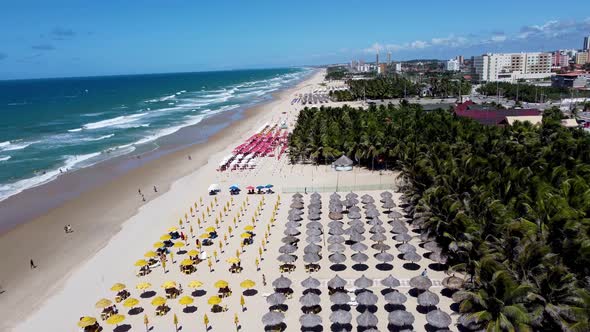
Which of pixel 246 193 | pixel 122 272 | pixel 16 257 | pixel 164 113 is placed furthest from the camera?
pixel 164 113

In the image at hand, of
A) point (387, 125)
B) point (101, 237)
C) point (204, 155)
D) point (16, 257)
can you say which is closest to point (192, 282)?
point (101, 237)

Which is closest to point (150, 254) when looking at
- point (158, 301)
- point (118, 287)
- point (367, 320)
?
point (118, 287)

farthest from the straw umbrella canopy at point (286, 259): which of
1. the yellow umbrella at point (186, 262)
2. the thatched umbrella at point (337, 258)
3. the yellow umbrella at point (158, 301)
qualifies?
the yellow umbrella at point (158, 301)

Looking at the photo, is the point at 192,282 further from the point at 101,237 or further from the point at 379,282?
the point at 101,237

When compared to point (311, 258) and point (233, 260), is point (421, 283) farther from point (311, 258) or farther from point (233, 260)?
point (233, 260)

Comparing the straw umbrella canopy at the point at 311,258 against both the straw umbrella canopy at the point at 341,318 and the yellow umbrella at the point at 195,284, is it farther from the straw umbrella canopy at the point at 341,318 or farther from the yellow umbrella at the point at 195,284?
the yellow umbrella at the point at 195,284

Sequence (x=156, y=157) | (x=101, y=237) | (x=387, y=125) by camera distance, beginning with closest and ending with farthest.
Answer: (x=101, y=237)
(x=387, y=125)
(x=156, y=157)

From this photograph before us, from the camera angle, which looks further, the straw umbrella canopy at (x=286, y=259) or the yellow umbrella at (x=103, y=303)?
the straw umbrella canopy at (x=286, y=259)
